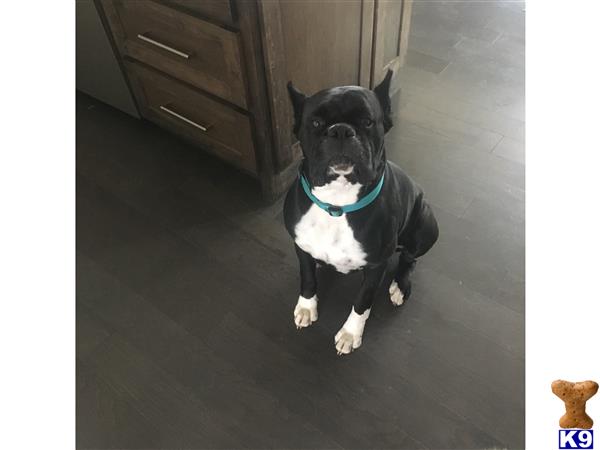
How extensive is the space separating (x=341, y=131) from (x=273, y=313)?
0.88 metres

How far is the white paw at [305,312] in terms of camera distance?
66.2 inches

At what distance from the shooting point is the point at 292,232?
1.40m

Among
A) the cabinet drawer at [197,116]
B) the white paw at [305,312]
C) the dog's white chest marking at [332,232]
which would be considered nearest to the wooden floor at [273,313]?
the white paw at [305,312]

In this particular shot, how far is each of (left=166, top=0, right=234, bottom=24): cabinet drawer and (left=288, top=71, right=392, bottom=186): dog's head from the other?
0.54 meters

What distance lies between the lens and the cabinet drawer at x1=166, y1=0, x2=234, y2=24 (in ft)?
5.02

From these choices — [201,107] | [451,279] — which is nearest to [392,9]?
[201,107]

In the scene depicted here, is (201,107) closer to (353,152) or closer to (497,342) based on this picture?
(353,152)

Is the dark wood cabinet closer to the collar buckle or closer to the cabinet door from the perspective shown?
the cabinet door

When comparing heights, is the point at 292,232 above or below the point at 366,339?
above

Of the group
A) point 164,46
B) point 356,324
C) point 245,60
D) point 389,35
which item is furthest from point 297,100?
point 389,35

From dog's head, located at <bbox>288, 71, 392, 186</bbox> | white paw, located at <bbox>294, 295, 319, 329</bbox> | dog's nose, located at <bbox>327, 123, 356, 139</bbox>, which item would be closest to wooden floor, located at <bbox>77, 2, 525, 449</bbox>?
white paw, located at <bbox>294, 295, 319, 329</bbox>

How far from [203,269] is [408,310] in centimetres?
83

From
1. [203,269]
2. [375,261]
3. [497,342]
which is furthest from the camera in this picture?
[203,269]
